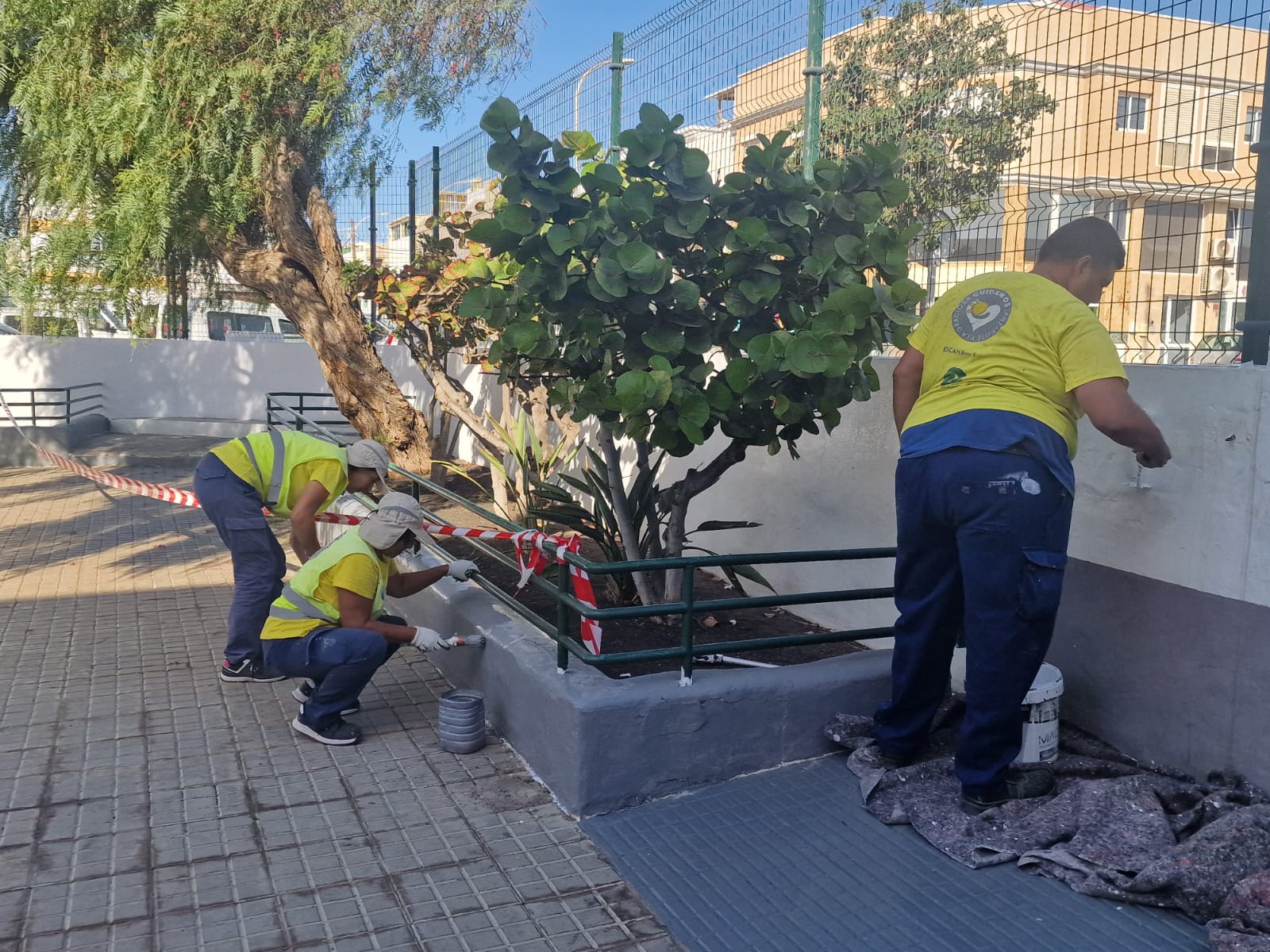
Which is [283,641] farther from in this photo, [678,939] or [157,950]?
[678,939]

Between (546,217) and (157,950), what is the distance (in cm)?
272

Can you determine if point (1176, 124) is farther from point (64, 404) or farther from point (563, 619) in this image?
point (64, 404)

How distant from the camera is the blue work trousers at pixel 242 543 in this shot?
5191 millimetres

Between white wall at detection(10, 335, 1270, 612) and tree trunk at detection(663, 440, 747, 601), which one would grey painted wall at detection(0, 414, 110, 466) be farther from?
tree trunk at detection(663, 440, 747, 601)

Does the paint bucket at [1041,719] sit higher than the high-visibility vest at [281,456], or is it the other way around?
the high-visibility vest at [281,456]

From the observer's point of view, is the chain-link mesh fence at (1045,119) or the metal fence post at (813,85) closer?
the chain-link mesh fence at (1045,119)

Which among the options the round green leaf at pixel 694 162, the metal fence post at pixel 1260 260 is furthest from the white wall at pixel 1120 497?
the round green leaf at pixel 694 162

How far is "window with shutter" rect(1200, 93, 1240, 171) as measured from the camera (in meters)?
3.82

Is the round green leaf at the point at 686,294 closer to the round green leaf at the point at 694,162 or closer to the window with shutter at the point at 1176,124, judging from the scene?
the round green leaf at the point at 694,162

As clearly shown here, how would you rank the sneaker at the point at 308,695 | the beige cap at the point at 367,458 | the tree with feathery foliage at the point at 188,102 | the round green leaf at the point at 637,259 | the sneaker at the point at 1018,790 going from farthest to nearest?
1. the tree with feathery foliage at the point at 188,102
2. the beige cap at the point at 367,458
3. the sneaker at the point at 308,695
4. the round green leaf at the point at 637,259
5. the sneaker at the point at 1018,790

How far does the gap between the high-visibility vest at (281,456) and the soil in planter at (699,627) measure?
47.1 inches

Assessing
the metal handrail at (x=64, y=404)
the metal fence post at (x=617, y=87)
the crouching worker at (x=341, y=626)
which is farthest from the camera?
the metal handrail at (x=64, y=404)

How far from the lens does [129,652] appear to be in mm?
5672

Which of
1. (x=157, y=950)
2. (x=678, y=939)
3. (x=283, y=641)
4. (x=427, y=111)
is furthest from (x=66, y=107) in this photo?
(x=678, y=939)
